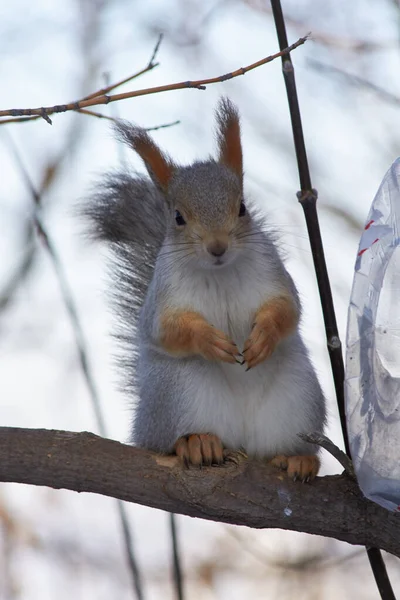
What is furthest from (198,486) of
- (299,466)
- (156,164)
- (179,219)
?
(156,164)

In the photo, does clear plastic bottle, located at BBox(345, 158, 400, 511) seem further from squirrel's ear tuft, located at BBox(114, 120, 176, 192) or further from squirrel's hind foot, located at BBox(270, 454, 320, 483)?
squirrel's ear tuft, located at BBox(114, 120, 176, 192)

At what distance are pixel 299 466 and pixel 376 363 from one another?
35 centimetres

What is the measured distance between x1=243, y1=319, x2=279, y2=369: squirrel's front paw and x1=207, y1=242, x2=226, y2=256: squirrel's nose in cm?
20

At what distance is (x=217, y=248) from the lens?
5.75 ft

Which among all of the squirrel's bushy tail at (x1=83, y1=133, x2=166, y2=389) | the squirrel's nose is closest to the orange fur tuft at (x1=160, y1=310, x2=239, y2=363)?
the squirrel's nose

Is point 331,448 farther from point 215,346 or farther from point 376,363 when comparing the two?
point 215,346

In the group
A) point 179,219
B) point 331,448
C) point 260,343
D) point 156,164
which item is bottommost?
point 331,448

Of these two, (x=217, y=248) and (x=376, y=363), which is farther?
(x=217, y=248)

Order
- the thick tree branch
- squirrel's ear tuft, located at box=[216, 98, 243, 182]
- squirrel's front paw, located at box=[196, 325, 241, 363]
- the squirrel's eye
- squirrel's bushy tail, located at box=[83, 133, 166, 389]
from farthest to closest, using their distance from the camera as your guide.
→ squirrel's bushy tail, located at box=[83, 133, 166, 389]
squirrel's ear tuft, located at box=[216, 98, 243, 182]
the squirrel's eye
squirrel's front paw, located at box=[196, 325, 241, 363]
the thick tree branch

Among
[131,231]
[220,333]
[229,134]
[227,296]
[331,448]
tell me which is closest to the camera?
[331,448]

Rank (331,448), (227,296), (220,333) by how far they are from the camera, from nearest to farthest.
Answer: (331,448) < (220,333) < (227,296)

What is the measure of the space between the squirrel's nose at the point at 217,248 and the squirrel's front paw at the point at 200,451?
415mm

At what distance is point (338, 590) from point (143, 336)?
1.83m

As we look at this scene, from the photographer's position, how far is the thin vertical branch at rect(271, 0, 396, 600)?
1.69m
